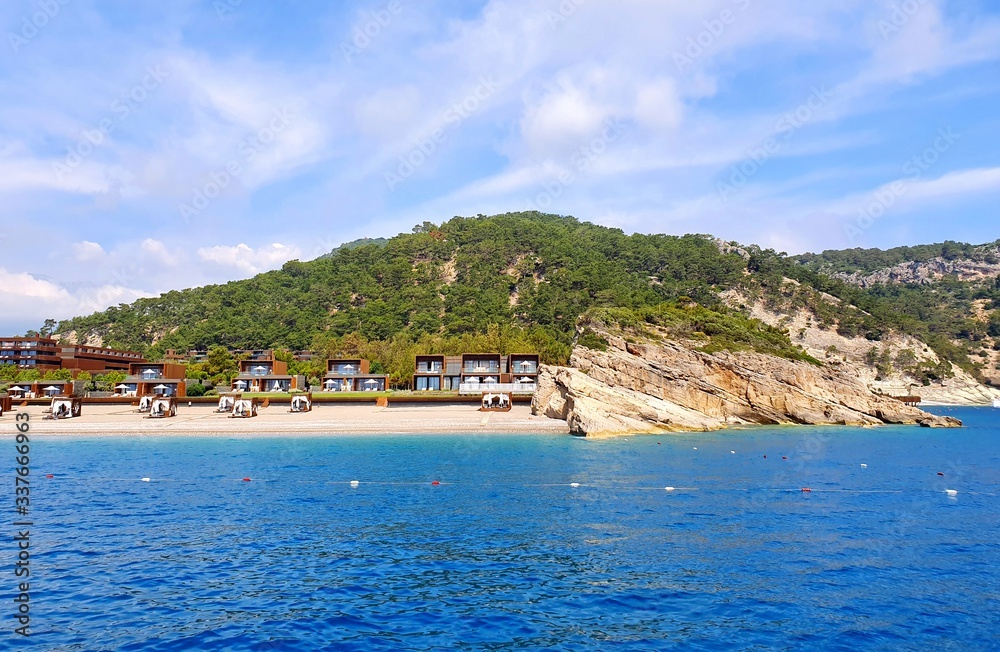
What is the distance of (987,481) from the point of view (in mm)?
35344

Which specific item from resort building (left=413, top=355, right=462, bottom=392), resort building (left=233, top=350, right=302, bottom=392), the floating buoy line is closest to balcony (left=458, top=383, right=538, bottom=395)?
resort building (left=413, top=355, right=462, bottom=392)

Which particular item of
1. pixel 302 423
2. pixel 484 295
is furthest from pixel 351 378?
pixel 484 295

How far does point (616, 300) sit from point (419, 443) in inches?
2943

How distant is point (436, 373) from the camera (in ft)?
304

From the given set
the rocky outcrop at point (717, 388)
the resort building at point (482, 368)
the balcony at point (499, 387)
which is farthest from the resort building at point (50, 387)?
the rocky outcrop at point (717, 388)

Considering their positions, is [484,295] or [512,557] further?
[484,295]

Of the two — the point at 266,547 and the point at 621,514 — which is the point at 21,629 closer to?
the point at 266,547

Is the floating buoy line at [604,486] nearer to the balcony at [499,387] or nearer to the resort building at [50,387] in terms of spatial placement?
the balcony at [499,387]

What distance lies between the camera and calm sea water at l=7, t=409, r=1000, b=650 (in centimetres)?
1432

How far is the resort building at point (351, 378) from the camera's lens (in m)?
92.5

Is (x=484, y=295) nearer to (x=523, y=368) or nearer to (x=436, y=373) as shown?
(x=436, y=373)

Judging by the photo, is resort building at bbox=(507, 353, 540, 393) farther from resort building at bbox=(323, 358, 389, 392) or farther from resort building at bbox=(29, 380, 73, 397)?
resort building at bbox=(29, 380, 73, 397)

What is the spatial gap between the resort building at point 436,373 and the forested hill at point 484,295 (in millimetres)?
9408

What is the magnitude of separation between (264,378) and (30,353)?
61.6m
